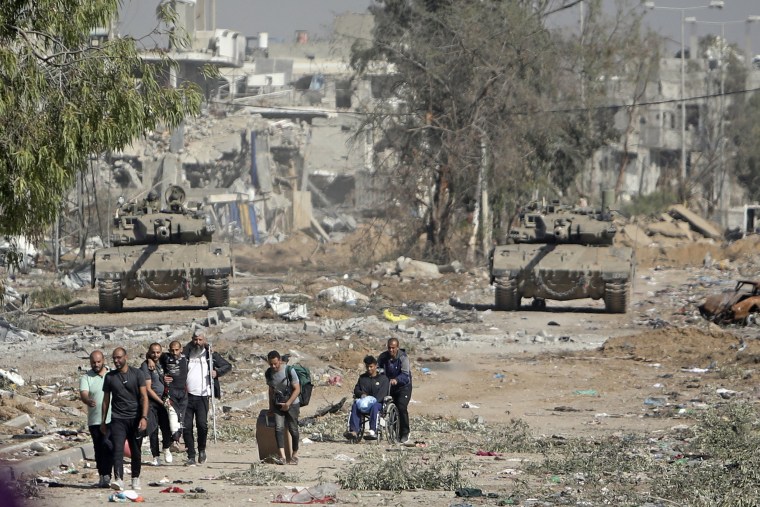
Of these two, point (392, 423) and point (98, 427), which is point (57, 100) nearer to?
point (98, 427)

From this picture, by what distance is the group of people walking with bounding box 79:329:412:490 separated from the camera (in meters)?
10.8

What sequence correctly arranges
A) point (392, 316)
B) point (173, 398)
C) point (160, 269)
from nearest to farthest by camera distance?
point (173, 398)
point (392, 316)
point (160, 269)

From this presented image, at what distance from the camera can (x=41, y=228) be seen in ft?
39.4

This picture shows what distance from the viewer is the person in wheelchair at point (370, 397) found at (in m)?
13.6

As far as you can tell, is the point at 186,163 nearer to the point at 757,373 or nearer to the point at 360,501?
the point at 757,373

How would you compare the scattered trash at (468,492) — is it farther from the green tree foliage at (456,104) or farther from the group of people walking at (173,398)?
the green tree foliage at (456,104)

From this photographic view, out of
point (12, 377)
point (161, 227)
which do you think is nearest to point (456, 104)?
point (161, 227)

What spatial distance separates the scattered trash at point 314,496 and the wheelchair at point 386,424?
3.56 m

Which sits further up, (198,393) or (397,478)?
(198,393)

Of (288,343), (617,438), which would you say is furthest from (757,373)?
(288,343)

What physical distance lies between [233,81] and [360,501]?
58.9 m

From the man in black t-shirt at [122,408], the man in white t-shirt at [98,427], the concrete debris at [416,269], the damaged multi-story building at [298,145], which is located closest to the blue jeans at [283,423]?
the man in black t-shirt at [122,408]

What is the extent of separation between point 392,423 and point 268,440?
5.87 feet

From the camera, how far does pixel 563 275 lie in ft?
87.9
